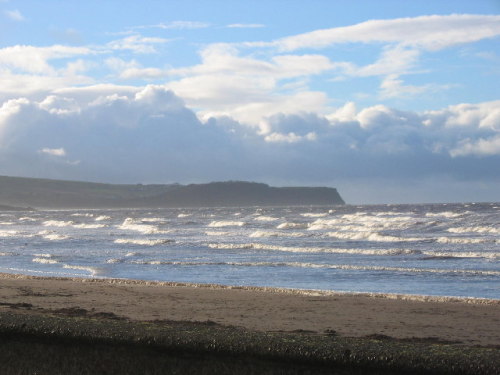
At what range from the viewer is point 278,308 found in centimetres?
1470

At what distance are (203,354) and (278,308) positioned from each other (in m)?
6.42

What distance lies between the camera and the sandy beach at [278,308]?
12234 millimetres

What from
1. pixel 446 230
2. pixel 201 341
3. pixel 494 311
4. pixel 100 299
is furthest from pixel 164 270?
pixel 446 230

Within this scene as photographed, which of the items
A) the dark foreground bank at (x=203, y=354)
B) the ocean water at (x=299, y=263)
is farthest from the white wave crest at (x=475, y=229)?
the dark foreground bank at (x=203, y=354)

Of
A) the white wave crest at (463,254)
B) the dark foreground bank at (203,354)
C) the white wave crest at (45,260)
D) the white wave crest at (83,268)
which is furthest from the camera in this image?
the white wave crest at (45,260)

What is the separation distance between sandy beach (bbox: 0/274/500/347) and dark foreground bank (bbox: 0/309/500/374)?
9.86 ft

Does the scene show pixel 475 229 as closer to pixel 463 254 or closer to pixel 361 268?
pixel 463 254

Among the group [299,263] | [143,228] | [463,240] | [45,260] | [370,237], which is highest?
[463,240]

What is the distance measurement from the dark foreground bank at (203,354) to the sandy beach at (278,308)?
118 inches

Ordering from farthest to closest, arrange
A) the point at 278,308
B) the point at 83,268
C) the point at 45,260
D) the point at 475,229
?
1. the point at 475,229
2. the point at 45,260
3. the point at 83,268
4. the point at 278,308

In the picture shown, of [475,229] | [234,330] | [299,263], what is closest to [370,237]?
[475,229]

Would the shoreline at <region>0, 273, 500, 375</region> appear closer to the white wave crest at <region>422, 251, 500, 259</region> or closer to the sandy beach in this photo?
the sandy beach

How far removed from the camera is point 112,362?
8.05 meters

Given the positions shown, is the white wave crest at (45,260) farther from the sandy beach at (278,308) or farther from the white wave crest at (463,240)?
the white wave crest at (463,240)
